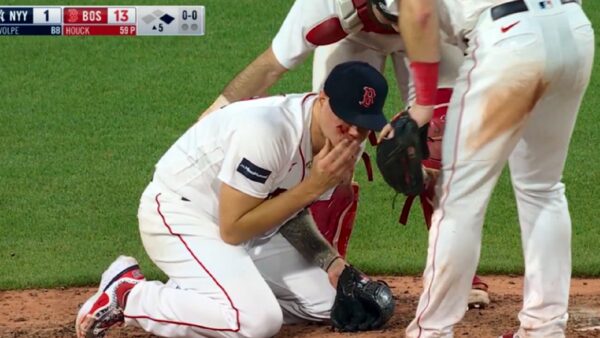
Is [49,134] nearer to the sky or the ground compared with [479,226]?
nearer to the ground

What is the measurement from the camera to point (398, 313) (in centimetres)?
591

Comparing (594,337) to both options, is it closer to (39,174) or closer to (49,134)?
(39,174)

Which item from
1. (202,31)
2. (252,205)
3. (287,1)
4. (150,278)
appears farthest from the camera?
(287,1)

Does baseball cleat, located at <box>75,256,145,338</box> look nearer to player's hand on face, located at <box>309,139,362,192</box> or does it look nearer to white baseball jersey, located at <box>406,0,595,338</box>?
player's hand on face, located at <box>309,139,362,192</box>

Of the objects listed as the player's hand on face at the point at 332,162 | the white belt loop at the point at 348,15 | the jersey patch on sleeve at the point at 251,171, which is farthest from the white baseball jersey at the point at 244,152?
the white belt loop at the point at 348,15

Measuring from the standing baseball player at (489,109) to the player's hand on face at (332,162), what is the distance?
359 millimetres

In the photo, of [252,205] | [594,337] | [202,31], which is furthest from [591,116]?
[252,205]

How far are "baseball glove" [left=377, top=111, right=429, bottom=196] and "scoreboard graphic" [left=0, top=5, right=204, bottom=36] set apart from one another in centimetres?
491

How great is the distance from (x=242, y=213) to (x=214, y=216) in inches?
12.6

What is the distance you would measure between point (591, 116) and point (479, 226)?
4.13m

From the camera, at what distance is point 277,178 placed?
530 centimetres

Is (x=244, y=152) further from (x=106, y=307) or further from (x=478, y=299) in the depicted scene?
(x=478, y=299)

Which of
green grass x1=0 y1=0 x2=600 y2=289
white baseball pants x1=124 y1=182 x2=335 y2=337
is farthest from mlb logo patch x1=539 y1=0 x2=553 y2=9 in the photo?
green grass x1=0 y1=0 x2=600 y2=289

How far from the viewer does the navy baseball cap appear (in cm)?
→ 501
